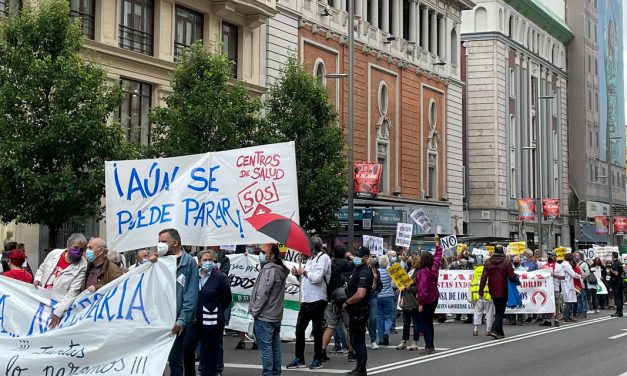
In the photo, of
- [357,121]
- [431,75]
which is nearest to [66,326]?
[357,121]

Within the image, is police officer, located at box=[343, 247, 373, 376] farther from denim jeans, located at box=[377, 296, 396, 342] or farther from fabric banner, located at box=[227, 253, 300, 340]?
denim jeans, located at box=[377, 296, 396, 342]

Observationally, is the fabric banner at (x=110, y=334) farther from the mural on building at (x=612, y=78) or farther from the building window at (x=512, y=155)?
the mural on building at (x=612, y=78)

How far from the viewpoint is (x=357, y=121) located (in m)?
42.6

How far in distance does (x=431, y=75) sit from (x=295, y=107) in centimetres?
2132

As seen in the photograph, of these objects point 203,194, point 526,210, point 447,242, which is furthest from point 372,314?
point 526,210

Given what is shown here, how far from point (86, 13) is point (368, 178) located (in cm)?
1217

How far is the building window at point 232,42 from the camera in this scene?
33.8 meters

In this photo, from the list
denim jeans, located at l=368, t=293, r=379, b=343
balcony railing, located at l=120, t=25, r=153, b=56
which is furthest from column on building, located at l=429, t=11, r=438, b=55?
denim jeans, located at l=368, t=293, r=379, b=343

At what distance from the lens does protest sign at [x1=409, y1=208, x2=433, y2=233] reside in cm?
Result: 4328

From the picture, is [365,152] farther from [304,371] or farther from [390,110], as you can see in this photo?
[304,371]

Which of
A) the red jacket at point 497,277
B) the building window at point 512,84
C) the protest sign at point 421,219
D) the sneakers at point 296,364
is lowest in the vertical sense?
the sneakers at point 296,364

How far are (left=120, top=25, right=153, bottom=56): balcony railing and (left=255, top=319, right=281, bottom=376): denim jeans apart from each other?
18.4 m

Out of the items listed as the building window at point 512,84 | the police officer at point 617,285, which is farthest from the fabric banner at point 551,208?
the police officer at point 617,285

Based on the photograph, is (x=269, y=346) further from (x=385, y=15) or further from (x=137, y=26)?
(x=385, y=15)
